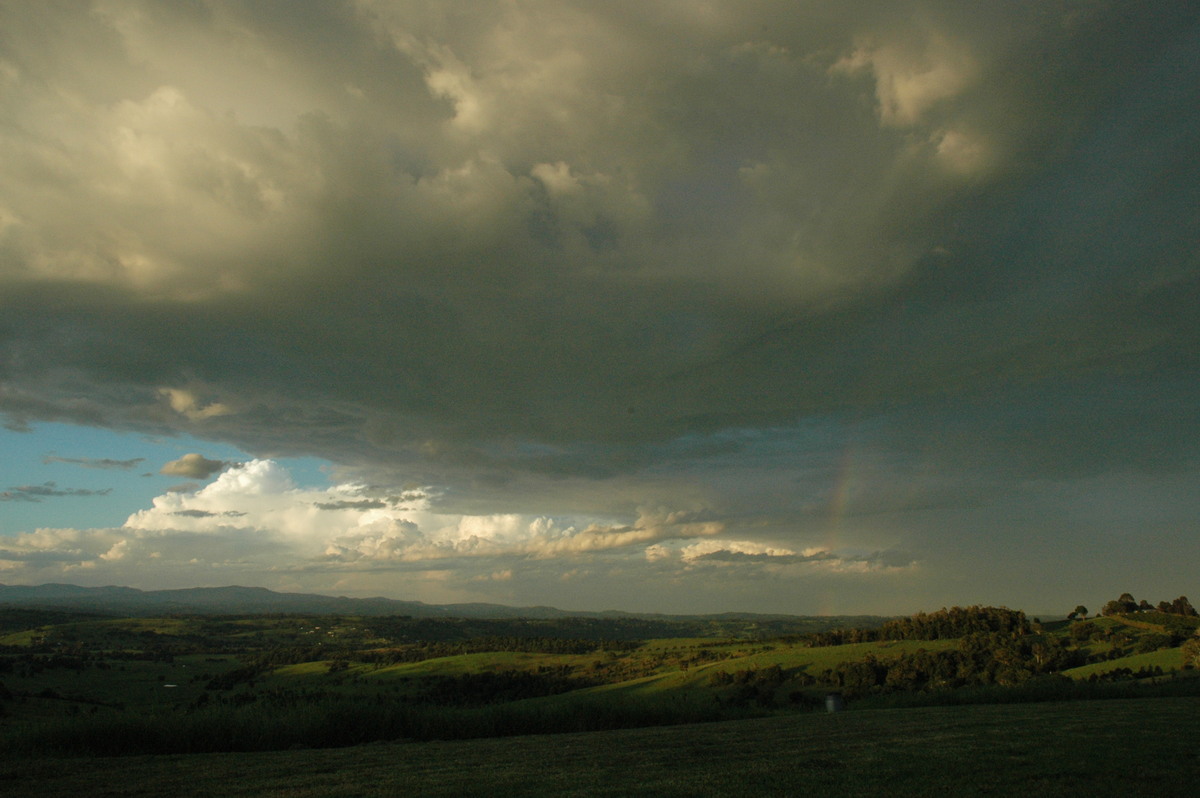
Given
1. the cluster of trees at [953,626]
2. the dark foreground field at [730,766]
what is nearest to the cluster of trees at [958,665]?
the cluster of trees at [953,626]

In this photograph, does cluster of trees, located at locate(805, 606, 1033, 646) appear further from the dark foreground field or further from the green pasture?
the dark foreground field

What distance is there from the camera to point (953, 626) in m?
90.1

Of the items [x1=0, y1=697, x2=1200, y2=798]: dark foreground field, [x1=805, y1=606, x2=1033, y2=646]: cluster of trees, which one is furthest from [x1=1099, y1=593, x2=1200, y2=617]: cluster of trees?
[x1=0, y1=697, x2=1200, y2=798]: dark foreground field

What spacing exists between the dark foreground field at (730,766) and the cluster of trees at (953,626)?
8051 centimetres

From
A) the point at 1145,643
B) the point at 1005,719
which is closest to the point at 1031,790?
the point at 1005,719

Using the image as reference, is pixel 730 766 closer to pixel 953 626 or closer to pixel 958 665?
pixel 958 665

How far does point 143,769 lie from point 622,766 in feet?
26.8

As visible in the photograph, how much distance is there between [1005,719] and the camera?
15789 mm

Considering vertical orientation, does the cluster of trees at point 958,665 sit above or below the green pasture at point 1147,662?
below

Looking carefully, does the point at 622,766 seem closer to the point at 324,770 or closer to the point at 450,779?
the point at 450,779

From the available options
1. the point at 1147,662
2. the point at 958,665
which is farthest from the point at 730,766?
the point at 958,665

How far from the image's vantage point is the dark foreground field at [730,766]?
28.4ft

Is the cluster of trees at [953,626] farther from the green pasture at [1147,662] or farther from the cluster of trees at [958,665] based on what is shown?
the green pasture at [1147,662]

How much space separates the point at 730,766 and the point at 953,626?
9548 cm
